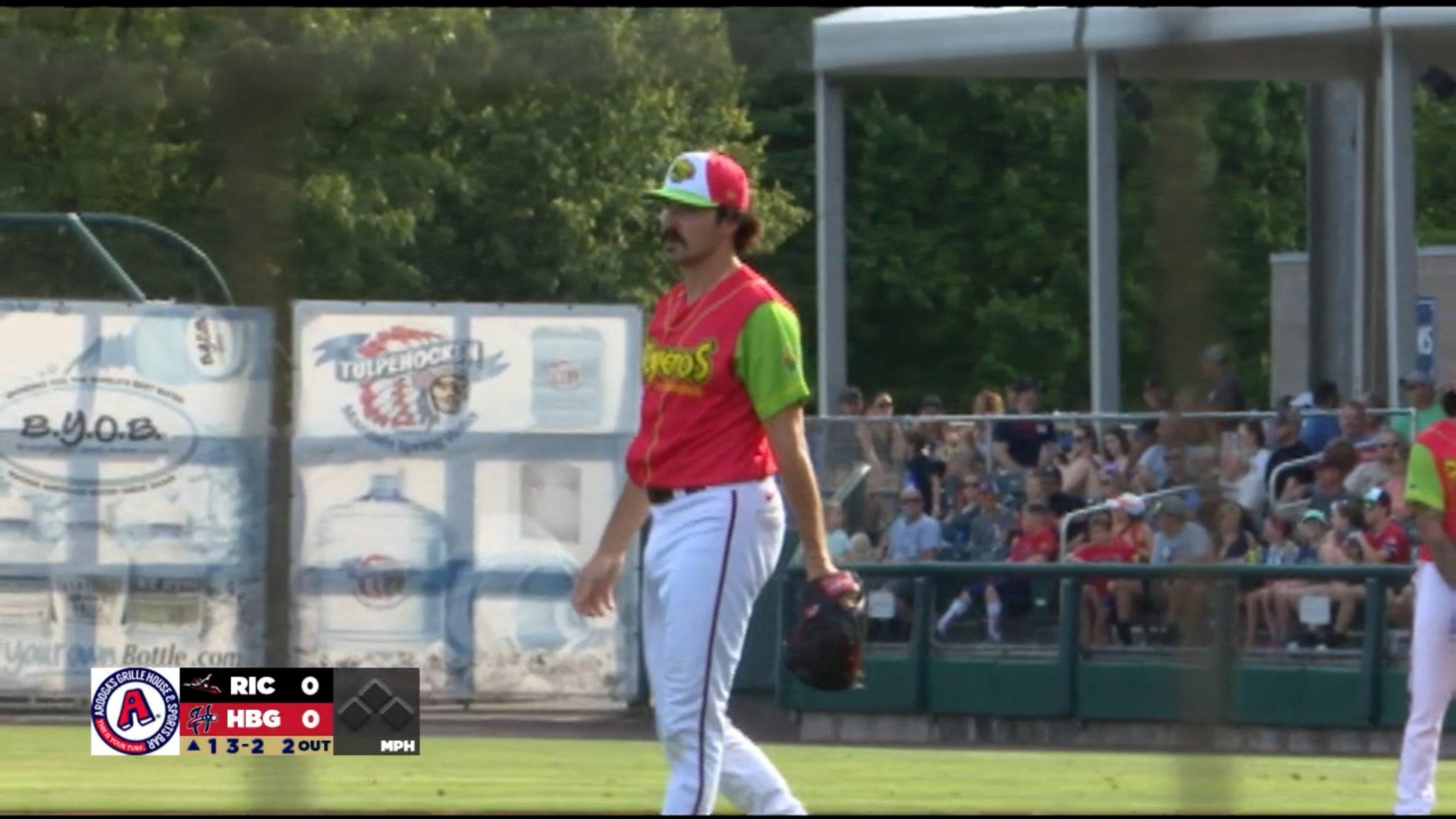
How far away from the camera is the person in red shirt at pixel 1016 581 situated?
45.6 ft

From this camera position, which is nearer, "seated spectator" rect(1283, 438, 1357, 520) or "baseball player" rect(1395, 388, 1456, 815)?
"baseball player" rect(1395, 388, 1456, 815)

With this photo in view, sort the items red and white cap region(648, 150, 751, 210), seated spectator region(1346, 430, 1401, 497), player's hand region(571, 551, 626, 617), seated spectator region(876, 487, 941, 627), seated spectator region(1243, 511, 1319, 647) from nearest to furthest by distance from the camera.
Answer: red and white cap region(648, 150, 751, 210) → player's hand region(571, 551, 626, 617) → seated spectator region(1243, 511, 1319, 647) → seated spectator region(1346, 430, 1401, 497) → seated spectator region(876, 487, 941, 627)

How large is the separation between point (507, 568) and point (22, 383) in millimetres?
2777

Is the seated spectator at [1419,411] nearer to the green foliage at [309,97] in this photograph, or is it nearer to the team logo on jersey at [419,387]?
the team logo on jersey at [419,387]

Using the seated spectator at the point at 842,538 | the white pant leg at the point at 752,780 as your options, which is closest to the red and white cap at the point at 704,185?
the white pant leg at the point at 752,780

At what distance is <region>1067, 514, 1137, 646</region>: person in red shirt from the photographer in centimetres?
1311

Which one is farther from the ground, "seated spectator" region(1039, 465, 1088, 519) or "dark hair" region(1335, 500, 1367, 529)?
"seated spectator" region(1039, 465, 1088, 519)

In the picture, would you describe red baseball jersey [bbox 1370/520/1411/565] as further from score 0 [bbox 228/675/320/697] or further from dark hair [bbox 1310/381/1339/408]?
score 0 [bbox 228/675/320/697]

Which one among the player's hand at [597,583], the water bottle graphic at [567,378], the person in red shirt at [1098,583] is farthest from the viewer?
the water bottle graphic at [567,378]

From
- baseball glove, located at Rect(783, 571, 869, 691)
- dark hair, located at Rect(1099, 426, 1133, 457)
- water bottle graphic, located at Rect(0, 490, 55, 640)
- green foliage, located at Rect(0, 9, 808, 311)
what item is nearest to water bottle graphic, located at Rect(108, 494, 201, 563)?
water bottle graphic, located at Rect(0, 490, 55, 640)

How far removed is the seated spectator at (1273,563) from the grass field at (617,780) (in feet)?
1.96

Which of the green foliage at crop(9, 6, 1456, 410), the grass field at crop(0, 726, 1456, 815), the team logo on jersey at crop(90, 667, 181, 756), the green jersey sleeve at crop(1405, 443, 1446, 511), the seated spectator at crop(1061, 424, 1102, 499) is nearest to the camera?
the green foliage at crop(9, 6, 1456, 410)

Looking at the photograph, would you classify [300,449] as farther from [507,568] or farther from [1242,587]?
[507,568]

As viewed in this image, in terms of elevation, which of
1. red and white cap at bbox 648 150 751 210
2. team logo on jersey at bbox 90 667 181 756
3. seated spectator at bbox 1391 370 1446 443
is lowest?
team logo on jersey at bbox 90 667 181 756
